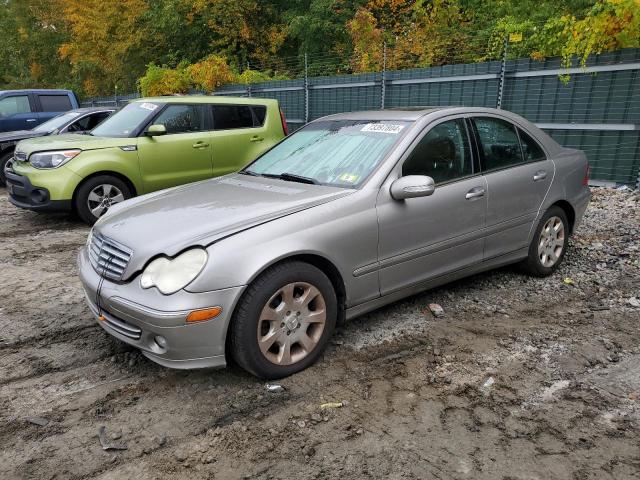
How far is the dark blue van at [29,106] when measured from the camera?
11.1m

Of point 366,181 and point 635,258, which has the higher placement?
point 366,181

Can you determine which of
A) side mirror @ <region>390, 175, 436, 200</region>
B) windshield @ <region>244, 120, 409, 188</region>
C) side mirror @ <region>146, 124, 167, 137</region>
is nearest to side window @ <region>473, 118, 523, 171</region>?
windshield @ <region>244, 120, 409, 188</region>

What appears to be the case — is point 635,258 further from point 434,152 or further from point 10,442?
point 10,442

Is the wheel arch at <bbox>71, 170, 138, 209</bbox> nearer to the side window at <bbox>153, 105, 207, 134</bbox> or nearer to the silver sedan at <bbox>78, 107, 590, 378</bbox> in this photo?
the side window at <bbox>153, 105, 207, 134</bbox>

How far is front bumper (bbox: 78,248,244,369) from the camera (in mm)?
2789

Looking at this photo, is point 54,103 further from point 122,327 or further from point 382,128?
point 122,327

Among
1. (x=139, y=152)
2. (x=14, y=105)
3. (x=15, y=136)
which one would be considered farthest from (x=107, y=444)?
(x=14, y=105)

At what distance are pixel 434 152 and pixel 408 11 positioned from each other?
1615 centimetres

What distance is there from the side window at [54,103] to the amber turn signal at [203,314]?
1104 centimetres

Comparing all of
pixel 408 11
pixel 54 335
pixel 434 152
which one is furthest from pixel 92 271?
pixel 408 11

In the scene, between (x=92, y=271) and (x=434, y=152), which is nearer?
(x=92, y=271)

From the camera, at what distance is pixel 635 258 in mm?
5242

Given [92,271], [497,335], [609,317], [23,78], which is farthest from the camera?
[23,78]

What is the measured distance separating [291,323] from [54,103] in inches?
441
